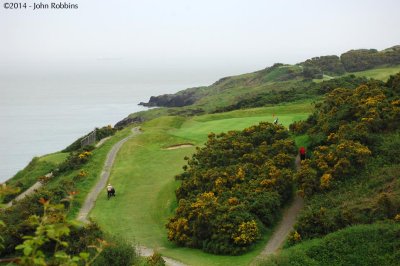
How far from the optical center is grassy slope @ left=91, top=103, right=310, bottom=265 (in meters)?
23.9

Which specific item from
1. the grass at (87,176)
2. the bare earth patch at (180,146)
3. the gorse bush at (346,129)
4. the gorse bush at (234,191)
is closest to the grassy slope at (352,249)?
the gorse bush at (234,191)

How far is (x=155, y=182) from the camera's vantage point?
3394 centimetres

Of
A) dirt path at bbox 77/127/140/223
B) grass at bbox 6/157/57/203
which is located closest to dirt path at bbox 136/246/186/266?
dirt path at bbox 77/127/140/223

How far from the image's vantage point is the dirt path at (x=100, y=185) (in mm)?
28597

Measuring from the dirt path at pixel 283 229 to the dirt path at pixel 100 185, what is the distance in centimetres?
1087

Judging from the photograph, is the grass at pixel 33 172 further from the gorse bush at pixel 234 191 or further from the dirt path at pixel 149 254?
the dirt path at pixel 149 254

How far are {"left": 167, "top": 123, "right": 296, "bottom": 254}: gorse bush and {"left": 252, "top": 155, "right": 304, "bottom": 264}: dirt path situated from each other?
1.76ft

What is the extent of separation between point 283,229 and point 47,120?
314 ft

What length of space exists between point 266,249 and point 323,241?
311 centimetres

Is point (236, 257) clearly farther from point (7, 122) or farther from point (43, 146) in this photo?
point (7, 122)

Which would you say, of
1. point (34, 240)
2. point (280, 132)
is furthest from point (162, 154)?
point (34, 240)

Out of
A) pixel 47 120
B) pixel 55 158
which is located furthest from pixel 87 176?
pixel 47 120

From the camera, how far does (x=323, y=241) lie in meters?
19.0

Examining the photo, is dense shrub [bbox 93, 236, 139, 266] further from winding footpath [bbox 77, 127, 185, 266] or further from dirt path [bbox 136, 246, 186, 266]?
winding footpath [bbox 77, 127, 185, 266]
